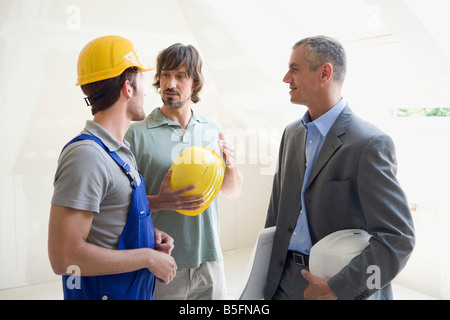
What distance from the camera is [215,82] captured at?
4133mm

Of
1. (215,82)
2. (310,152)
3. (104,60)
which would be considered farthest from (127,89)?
(215,82)

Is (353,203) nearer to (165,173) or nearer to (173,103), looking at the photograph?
(165,173)

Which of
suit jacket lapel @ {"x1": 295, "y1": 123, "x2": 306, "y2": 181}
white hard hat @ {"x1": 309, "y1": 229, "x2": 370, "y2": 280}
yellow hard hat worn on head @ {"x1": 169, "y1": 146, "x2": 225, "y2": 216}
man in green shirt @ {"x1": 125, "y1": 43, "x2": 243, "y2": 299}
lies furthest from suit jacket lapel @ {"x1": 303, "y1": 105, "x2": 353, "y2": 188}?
man in green shirt @ {"x1": 125, "y1": 43, "x2": 243, "y2": 299}

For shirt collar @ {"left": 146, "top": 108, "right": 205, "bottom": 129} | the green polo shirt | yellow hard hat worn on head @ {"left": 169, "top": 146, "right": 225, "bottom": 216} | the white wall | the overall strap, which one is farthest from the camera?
the white wall

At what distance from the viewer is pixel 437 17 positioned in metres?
2.21

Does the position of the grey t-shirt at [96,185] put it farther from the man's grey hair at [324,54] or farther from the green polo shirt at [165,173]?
the man's grey hair at [324,54]

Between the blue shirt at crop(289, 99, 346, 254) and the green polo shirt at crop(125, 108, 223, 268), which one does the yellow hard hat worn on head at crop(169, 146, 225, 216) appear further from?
the blue shirt at crop(289, 99, 346, 254)

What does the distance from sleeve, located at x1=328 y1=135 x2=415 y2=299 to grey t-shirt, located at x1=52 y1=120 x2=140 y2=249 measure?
745mm

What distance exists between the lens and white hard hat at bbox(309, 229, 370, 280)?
1.31m

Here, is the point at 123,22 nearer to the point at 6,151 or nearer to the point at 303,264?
the point at 6,151

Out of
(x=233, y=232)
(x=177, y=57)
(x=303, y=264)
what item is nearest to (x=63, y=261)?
(x=303, y=264)

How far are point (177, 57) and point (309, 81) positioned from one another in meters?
0.84

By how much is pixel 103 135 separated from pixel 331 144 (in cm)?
80
